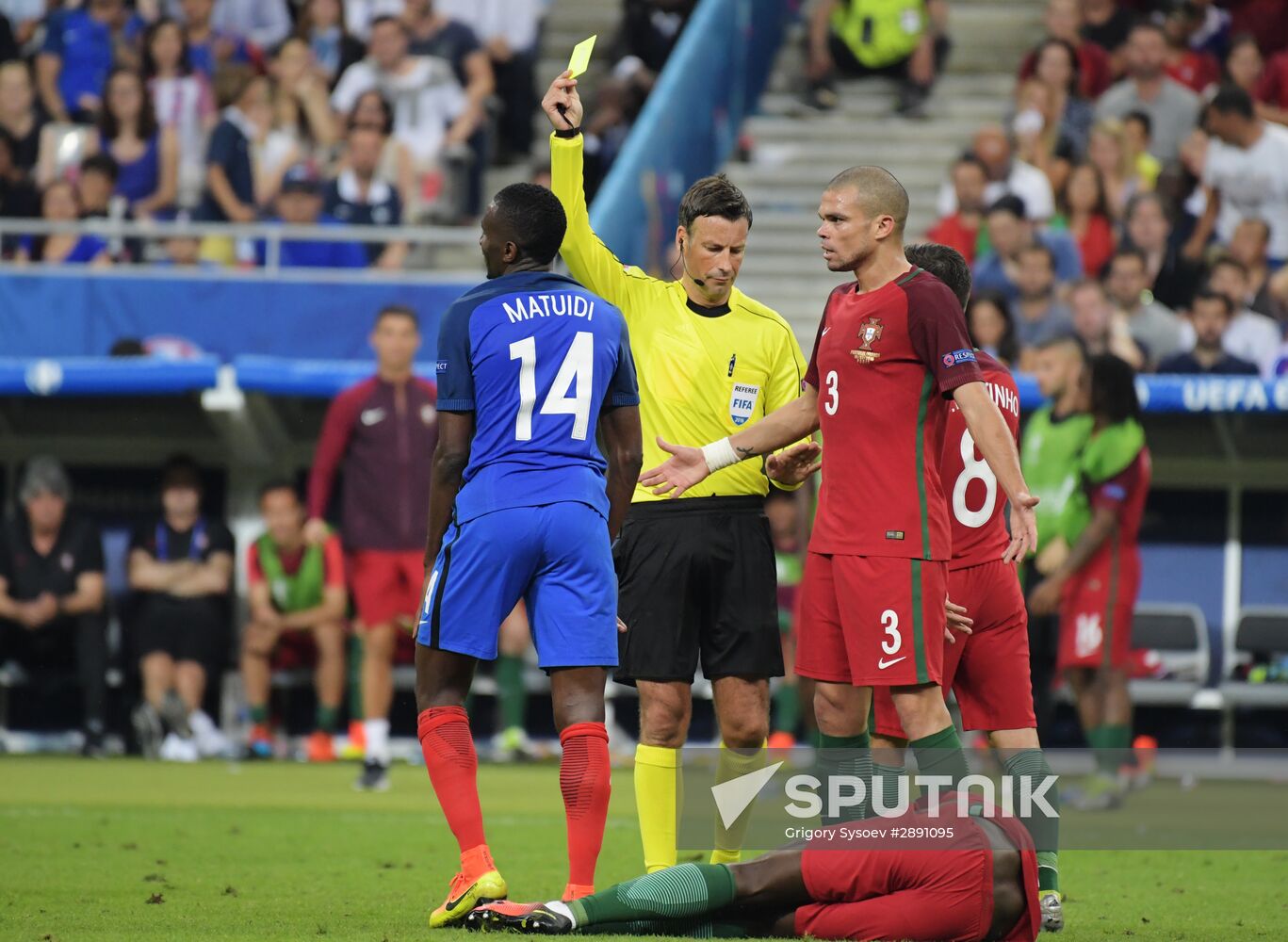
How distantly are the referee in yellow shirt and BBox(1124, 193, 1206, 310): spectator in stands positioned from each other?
25.1ft

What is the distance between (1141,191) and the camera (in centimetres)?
1496

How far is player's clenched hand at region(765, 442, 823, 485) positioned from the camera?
7.16m

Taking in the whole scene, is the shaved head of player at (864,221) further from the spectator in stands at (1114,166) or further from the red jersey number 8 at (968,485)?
the spectator in stands at (1114,166)

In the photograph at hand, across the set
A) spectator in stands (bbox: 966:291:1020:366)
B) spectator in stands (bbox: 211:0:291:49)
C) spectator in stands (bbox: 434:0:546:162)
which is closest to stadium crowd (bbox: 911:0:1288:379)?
spectator in stands (bbox: 966:291:1020:366)

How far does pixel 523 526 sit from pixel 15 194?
11.3 metres

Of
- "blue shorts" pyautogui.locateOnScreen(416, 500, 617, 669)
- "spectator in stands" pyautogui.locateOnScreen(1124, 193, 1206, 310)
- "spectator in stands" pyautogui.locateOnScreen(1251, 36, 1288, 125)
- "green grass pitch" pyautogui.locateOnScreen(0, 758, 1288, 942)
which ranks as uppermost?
"spectator in stands" pyautogui.locateOnScreen(1251, 36, 1288, 125)

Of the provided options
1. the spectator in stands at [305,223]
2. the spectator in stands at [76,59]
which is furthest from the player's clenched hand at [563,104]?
the spectator in stands at [76,59]

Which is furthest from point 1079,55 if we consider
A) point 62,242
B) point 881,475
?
point 881,475

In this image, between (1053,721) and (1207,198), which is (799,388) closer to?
(1053,721)

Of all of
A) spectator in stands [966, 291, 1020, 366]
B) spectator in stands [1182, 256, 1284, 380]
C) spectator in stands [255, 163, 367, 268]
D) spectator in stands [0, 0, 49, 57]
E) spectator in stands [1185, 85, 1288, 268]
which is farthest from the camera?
spectator in stands [0, 0, 49, 57]

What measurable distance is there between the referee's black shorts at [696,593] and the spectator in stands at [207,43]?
1196cm

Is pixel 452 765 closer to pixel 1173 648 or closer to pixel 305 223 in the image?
pixel 1173 648

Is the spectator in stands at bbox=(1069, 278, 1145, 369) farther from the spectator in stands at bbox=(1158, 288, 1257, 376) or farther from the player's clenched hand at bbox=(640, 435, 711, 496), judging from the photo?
the player's clenched hand at bbox=(640, 435, 711, 496)

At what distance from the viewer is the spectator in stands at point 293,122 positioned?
16.8m
